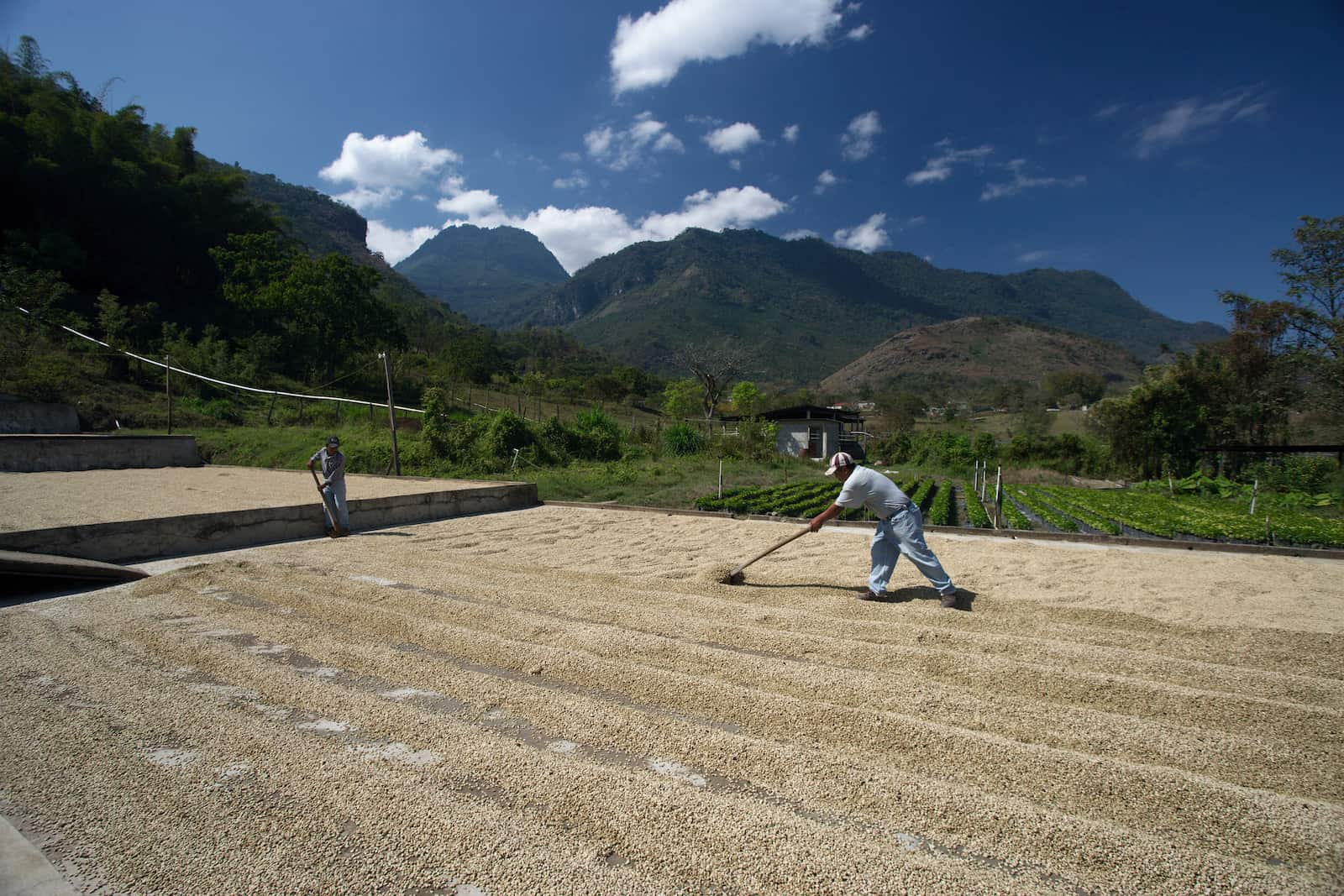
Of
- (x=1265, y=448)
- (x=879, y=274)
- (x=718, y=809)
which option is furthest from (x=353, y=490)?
(x=879, y=274)

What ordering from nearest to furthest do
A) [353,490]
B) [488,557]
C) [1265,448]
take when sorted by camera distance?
[488,557]
[353,490]
[1265,448]

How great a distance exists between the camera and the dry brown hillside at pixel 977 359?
82.2m

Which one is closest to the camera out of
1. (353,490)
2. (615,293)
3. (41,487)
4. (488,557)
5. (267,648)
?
(267,648)

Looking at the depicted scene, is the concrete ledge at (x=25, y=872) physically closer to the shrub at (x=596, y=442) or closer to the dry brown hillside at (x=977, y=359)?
the shrub at (x=596, y=442)

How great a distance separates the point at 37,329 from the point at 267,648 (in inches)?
926

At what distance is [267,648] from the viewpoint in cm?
356

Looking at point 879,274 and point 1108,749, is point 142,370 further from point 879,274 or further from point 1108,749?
point 879,274

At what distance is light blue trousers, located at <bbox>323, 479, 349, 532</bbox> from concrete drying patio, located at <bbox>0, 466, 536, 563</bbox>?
A: 283 mm

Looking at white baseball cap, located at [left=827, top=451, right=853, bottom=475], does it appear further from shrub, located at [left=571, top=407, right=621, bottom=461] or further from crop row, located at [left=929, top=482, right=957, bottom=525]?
shrub, located at [left=571, top=407, right=621, bottom=461]

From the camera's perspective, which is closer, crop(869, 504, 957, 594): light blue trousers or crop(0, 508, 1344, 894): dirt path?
crop(0, 508, 1344, 894): dirt path

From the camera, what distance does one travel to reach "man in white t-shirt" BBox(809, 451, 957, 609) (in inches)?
172

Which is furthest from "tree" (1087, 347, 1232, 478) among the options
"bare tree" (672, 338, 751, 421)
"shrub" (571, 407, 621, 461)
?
"bare tree" (672, 338, 751, 421)

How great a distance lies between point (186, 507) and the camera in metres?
7.86

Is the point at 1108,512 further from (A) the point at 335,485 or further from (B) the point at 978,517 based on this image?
(A) the point at 335,485
